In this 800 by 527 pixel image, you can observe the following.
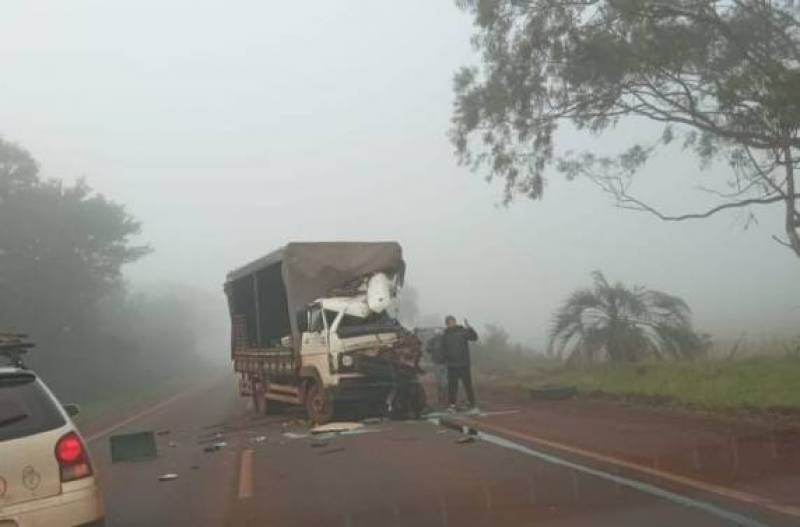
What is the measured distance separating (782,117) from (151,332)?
6716 centimetres

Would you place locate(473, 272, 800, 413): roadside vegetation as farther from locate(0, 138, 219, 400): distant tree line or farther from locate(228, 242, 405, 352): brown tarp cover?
locate(0, 138, 219, 400): distant tree line

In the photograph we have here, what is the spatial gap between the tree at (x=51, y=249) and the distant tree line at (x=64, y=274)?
46 mm

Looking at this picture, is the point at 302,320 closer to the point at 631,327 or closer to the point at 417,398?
the point at 417,398

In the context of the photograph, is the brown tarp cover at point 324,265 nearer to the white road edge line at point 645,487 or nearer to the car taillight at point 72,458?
the white road edge line at point 645,487

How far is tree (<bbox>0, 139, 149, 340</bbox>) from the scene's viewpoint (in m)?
40.7

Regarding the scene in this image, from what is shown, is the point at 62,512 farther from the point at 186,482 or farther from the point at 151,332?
the point at 151,332

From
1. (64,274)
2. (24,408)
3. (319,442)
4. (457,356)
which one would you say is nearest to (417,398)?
(457,356)

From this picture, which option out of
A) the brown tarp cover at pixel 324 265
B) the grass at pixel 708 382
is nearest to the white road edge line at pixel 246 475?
the brown tarp cover at pixel 324 265

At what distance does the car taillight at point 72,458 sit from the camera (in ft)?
18.6

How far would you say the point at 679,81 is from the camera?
51.8 feet

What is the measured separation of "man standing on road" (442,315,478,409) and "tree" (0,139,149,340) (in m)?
26.9

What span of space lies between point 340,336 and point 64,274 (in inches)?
1244

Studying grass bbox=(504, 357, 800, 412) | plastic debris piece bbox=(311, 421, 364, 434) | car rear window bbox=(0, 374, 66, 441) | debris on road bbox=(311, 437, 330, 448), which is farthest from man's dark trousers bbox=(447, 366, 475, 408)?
car rear window bbox=(0, 374, 66, 441)

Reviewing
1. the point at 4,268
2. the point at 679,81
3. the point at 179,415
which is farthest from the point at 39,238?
the point at 679,81
